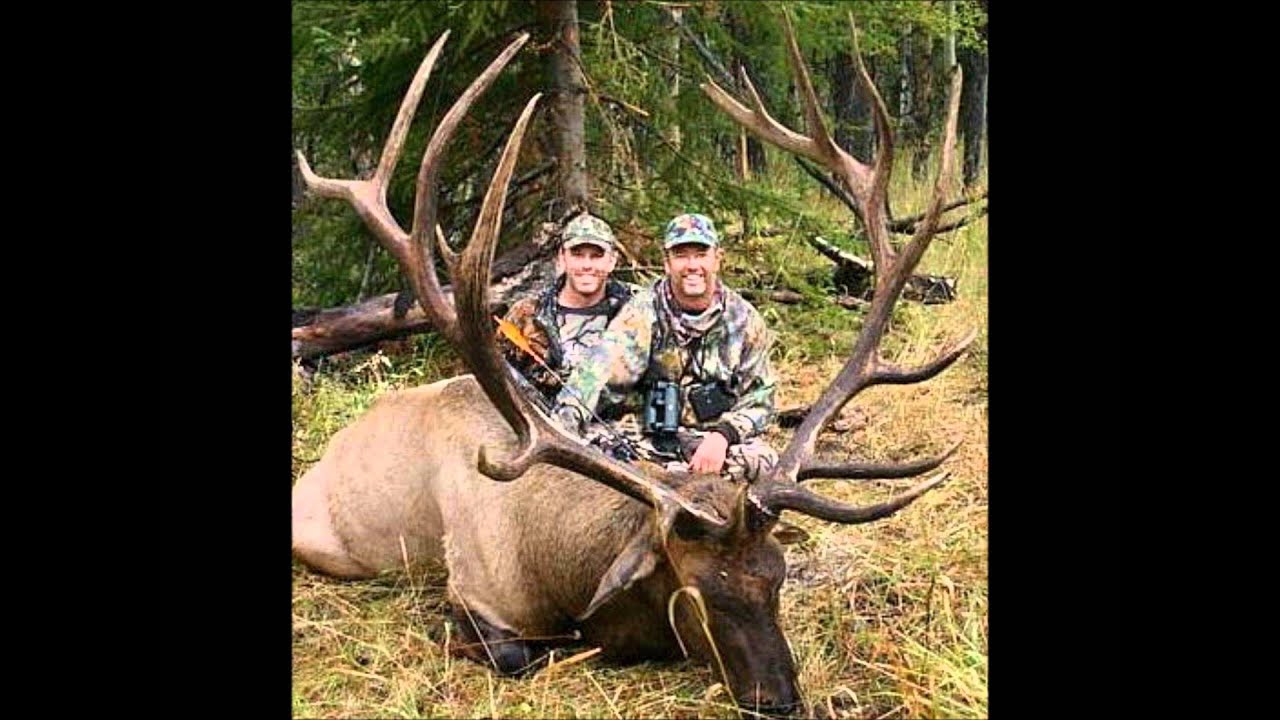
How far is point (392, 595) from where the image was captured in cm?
495

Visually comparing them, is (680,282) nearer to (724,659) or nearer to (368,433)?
(368,433)

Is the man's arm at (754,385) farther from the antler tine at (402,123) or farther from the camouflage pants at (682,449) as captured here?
the antler tine at (402,123)

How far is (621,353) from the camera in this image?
5281mm

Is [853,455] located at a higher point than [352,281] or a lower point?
lower

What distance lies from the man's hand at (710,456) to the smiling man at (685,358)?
0.34 meters

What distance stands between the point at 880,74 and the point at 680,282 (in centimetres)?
1550

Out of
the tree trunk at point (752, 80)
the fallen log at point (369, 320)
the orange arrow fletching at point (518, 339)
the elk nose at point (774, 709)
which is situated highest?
the tree trunk at point (752, 80)

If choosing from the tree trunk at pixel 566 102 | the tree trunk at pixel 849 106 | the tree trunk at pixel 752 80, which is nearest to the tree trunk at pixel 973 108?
the tree trunk at pixel 849 106

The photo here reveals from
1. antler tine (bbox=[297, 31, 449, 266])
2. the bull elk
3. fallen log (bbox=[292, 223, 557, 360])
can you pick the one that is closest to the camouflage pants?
the bull elk

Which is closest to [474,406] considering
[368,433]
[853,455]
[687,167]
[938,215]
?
[368,433]

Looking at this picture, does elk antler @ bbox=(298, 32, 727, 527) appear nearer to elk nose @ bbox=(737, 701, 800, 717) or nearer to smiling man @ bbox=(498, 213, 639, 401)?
elk nose @ bbox=(737, 701, 800, 717)

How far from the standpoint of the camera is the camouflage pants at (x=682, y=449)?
4.34 meters

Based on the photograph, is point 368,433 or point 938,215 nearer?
point 938,215
